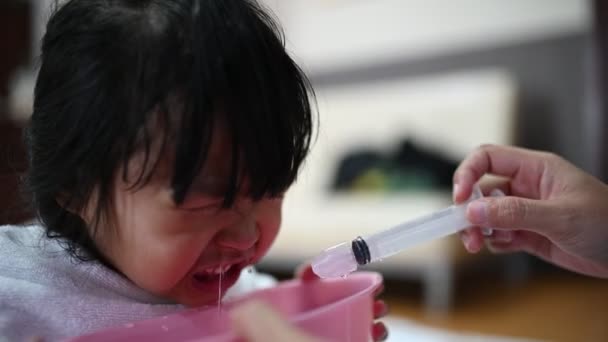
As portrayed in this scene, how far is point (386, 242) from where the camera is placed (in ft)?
1.69

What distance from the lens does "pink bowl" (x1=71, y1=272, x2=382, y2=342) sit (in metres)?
0.40

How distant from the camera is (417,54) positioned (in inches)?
85.9

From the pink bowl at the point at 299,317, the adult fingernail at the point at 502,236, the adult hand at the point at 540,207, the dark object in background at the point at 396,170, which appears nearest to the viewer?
the pink bowl at the point at 299,317

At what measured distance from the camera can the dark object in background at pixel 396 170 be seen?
5.61 feet

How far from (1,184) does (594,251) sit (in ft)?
2.21

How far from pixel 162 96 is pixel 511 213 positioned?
12.7 inches

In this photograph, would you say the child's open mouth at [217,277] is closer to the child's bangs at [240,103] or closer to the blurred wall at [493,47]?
the child's bangs at [240,103]

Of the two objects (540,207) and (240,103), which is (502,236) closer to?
(540,207)

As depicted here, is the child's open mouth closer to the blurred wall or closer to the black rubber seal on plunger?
the black rubber seal on plunger

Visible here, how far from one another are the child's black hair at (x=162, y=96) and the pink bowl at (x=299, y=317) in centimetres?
11

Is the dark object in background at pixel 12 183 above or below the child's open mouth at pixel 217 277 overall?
above

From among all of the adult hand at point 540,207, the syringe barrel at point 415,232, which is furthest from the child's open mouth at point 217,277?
the adult hand at point 540,207

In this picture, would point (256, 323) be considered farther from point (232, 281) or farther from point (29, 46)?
point (29, 46)

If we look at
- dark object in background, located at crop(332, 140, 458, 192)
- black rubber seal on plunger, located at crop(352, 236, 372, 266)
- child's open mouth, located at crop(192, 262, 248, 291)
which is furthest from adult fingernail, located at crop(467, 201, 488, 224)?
dark object in background, located at crop(332, 140, 458, 192)
